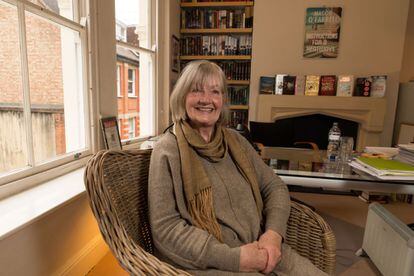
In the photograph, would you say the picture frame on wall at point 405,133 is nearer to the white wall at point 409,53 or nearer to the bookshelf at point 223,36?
the white wall at point 409,53

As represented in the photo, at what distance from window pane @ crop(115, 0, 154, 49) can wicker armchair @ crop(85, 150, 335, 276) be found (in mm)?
1630

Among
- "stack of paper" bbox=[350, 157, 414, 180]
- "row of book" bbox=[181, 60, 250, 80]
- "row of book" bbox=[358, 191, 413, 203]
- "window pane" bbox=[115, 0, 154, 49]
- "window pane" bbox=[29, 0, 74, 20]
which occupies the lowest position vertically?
"row of book" bbox=[358, 191, 413, 203]

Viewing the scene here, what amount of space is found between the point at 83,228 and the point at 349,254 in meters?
1.83

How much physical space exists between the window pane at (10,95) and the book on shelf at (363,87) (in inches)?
143

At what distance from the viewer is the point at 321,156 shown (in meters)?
2.00

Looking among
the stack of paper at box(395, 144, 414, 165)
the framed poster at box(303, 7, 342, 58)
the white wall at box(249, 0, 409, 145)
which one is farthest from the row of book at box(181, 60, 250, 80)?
the stack of paper at box(395, 144, 414, 165)

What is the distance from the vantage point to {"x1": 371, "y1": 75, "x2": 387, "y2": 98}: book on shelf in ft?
10.9

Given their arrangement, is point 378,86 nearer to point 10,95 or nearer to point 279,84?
point 279,84

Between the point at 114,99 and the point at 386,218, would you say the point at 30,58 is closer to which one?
the point at 114,99

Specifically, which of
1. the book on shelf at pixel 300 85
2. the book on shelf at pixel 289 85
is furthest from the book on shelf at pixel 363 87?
the book on shelf at pixel 289 85

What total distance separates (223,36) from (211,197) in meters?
3.13

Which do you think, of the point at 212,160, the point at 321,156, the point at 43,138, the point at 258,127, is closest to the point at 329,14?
the point at 258,127

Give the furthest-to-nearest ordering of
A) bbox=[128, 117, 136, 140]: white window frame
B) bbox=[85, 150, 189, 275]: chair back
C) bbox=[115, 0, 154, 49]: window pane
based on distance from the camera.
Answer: bbox=[128, 117, 136, 140]: white window frame
bbox=[115, 0, 154, 49]: window pane
bbox=[85, 150, 189, 275]: chair back

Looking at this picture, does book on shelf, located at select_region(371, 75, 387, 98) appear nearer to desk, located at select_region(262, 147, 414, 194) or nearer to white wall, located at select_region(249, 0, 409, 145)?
white wall, located at select_region(249, 0, 409, 145)
